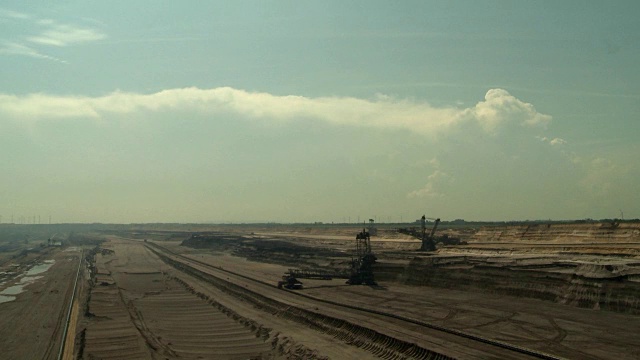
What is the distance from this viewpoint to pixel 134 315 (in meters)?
50.2

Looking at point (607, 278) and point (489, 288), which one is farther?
point (489, 288)

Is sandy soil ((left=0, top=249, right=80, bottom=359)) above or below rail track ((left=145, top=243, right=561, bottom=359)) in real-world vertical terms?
below

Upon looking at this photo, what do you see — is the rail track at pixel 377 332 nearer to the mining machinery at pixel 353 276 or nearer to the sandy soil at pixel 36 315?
the mining machinery at pixel 353 276

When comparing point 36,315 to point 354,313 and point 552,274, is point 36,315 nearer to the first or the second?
point 354,313

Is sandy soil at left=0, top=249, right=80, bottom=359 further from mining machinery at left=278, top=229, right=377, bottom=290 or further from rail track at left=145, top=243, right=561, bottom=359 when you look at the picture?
mining machinery at left=278, top=229, right=377, bottom=290

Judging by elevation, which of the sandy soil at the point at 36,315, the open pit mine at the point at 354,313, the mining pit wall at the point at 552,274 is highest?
the mining pit wall at the point at 552,274

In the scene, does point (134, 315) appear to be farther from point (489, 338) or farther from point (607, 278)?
point (607, 278)

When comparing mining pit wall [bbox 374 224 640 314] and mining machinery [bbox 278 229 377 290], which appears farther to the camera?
mining machinery [bbox 278 229 377 290]

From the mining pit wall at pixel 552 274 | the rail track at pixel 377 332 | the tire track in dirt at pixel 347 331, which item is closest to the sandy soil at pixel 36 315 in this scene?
the tire track in dirt at pixel 347 331

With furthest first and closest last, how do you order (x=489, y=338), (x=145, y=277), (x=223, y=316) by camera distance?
(x=145, y=277) → (x=223, y=316) → (x=489, y=338)

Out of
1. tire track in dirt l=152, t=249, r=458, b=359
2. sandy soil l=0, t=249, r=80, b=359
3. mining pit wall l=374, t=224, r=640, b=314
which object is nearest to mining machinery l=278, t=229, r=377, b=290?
mining pit wall l=374, t=224, r=640, b=314

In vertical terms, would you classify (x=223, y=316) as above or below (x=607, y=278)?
below

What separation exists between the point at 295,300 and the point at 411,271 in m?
20.3

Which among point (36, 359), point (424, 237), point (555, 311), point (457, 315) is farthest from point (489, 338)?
point (424, 237)
